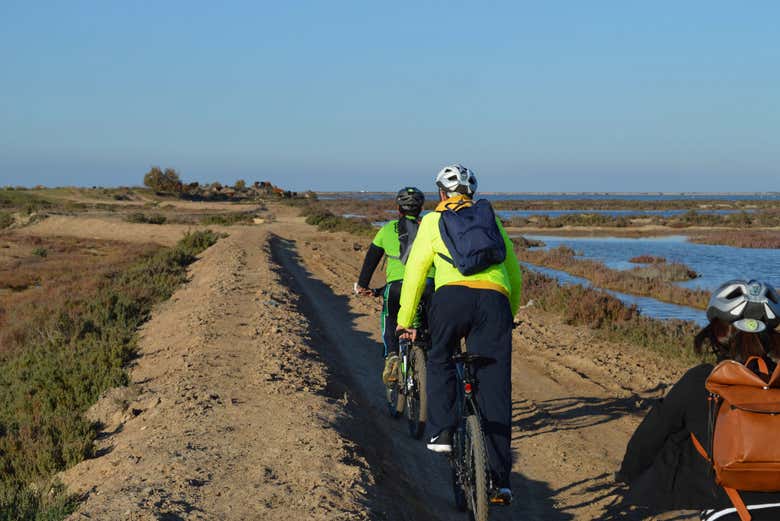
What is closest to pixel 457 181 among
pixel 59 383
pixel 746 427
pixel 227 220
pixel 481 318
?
pixel 481 318

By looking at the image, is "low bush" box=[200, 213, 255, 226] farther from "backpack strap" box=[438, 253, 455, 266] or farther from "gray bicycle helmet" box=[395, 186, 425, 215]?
"backpack strap" box=[438, 253, 455, 266]

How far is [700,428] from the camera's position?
9.61 ft

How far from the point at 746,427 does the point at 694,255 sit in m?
36.8

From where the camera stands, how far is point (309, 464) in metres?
5.79

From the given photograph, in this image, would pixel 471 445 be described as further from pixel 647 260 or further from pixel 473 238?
pixel 647 260

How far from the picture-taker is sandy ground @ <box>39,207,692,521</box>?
527 centimetres

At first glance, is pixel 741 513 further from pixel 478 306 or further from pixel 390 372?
pixel 390 372

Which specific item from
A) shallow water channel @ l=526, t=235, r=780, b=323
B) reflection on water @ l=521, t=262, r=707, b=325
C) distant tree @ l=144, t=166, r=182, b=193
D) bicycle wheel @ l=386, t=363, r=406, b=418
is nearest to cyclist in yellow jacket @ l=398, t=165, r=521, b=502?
bicycle wheel @ l=386, t=363, r=406, b=418

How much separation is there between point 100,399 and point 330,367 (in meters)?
2.81

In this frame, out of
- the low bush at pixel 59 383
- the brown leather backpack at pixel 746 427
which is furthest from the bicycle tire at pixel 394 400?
the brown leather backpack at pixel 746 427

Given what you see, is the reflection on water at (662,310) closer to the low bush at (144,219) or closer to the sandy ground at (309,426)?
the sandy ground at (309,426)

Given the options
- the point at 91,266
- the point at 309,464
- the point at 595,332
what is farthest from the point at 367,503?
the point at 91,266

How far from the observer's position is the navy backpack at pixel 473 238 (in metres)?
4.62

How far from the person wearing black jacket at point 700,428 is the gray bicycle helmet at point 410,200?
452cm
